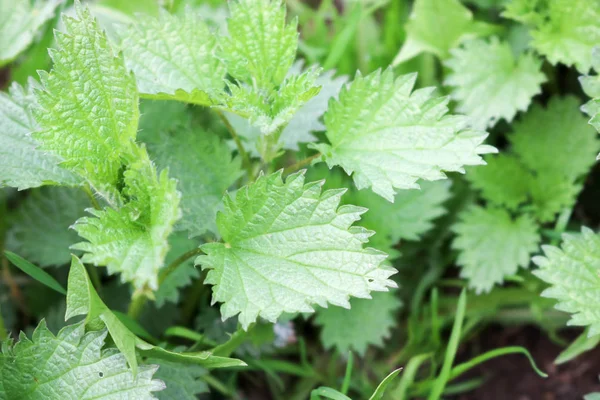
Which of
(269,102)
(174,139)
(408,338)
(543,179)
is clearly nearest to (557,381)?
(408,338)

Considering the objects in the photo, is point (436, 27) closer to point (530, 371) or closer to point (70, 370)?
point (530, 371)

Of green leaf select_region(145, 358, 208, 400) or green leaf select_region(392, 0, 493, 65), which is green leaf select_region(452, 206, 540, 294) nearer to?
green leaf select_region(392, 0, 493, 65)

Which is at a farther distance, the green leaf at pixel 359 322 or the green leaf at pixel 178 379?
the green leaf at pixel 359 322

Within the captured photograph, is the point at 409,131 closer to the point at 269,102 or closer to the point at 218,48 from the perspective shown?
the point at 269,102

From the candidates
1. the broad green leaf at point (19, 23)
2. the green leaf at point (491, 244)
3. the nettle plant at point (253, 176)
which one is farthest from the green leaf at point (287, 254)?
the broad green leaf at point (19, 23)

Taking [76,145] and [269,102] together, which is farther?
[269,102]

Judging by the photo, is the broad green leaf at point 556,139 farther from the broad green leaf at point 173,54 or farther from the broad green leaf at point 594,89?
the broad green leaf at point 173,54

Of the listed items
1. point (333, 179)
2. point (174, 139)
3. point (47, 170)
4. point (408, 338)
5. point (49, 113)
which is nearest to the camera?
point (49, 113)
